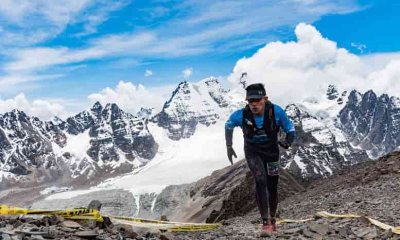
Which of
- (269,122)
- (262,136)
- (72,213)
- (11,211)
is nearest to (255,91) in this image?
(269,122)

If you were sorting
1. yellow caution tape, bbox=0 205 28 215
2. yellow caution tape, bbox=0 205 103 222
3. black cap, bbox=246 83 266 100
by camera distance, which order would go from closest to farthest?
1. black cap, bbox=246 83 266 100
2. yellow caution tape, bbox=0 205 103 222
3. yellow caution tape, bbox=0 205 28 215

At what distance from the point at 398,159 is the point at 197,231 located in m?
19.4

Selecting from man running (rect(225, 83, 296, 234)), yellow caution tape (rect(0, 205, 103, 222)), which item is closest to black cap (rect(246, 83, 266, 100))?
man running (rect(225, 83, 296, 234))

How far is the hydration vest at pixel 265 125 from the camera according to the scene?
44.6ft

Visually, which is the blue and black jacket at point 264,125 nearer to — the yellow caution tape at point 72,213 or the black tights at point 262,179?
the black tights at point 262,179

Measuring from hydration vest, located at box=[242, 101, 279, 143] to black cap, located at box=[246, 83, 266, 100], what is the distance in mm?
382

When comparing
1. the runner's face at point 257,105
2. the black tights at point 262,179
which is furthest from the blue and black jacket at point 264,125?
the black tights at point 262,179

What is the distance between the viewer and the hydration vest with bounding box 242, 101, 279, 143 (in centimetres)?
1360

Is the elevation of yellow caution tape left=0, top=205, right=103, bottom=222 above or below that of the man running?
below

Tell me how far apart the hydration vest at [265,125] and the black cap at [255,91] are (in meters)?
0.38

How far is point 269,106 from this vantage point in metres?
13.7

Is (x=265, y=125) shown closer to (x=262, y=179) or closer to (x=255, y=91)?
(x=255, y=91)

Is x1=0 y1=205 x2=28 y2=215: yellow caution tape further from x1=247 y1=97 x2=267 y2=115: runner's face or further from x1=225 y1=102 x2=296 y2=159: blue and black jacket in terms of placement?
x1=247 y1=97 x2=267 y2=115: runner's face

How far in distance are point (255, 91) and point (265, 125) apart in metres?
0.84
